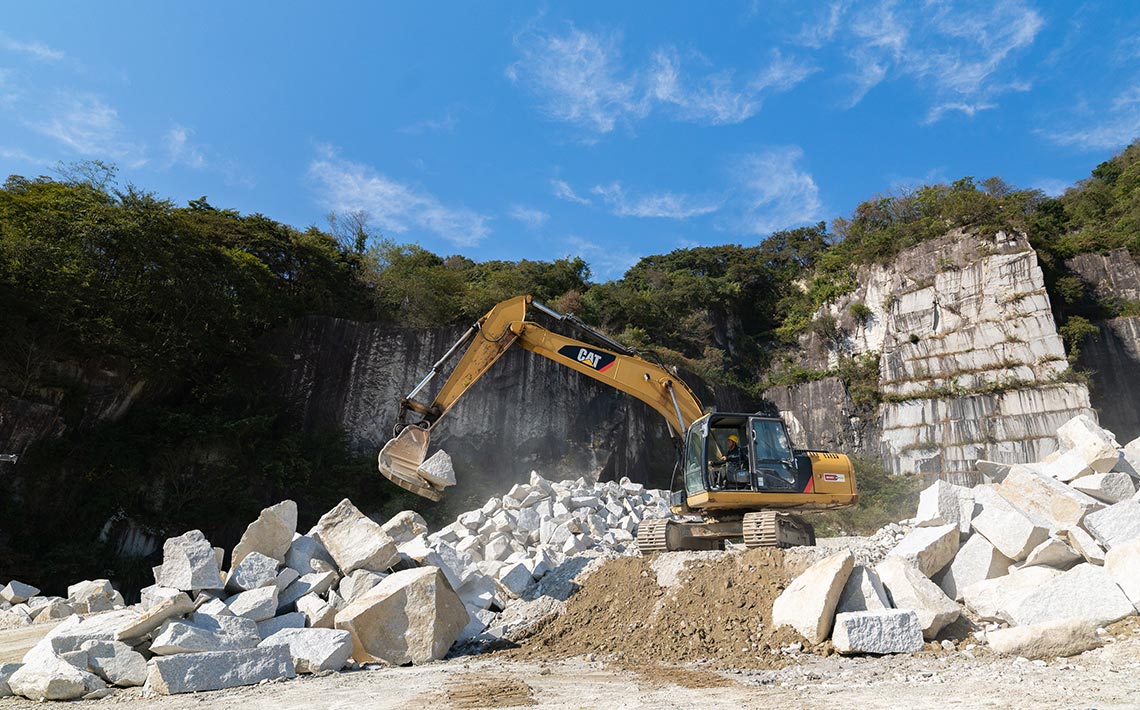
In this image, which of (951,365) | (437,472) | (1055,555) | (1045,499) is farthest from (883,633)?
(951,365)

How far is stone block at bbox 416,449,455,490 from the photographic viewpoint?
28.9 feet

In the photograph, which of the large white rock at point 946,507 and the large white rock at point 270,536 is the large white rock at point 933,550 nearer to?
the large white rock at point 946,507

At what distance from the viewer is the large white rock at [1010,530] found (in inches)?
263

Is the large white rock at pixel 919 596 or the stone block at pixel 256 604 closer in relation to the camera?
the large white rock at pixel 919 596

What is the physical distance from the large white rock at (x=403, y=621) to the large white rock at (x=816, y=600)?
10.7 feet

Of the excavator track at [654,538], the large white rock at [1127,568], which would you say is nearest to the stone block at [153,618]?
the excavator track at [654,538]

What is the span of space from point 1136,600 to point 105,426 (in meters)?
19.6

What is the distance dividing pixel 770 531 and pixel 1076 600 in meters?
3.04

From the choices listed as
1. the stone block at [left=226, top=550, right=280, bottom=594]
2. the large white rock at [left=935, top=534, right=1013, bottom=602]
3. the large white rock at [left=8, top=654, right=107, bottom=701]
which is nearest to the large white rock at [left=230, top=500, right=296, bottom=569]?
the stone block at [left=226, top=550, right=280, bottom=594]

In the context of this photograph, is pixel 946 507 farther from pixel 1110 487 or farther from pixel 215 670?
pixel 215 670

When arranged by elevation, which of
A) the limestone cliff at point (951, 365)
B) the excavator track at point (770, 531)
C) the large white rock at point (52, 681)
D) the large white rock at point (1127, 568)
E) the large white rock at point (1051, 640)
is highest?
the limestone cliff at point (951, 365)

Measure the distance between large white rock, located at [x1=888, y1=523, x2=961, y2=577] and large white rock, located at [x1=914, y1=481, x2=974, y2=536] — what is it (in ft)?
1.26

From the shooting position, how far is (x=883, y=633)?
557 centimetres

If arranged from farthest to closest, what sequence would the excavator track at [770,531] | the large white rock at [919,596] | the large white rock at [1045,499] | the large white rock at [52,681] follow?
1. the excavator track at [770,531]
2. the large white rock at [1045,499]
3. the large white rock at [919,596]
4. the large white rock at [52,681]
